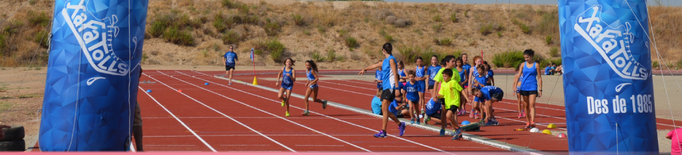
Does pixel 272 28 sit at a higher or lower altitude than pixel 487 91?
higher

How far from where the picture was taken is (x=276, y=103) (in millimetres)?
16297

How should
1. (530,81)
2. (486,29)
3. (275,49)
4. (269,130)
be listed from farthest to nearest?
(486,29) < (275,49) < (269,130) < (530,81)

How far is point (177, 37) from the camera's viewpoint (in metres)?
51.1

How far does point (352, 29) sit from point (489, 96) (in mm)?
48092

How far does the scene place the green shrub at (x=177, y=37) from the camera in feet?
167

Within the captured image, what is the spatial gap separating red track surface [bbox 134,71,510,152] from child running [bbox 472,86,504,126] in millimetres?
1425

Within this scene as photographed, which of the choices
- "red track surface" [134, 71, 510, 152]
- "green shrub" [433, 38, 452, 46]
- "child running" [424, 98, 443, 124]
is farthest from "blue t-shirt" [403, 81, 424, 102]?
"green shrub" [433, 38, 452, 46]

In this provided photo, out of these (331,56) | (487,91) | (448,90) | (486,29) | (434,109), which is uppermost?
(486,29)

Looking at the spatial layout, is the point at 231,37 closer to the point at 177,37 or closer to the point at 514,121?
the point at 177,37

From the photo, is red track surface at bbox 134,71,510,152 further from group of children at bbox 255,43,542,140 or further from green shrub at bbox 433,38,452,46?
green shrub at bbox 433,38,452,46

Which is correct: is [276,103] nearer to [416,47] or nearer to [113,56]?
[113,56]

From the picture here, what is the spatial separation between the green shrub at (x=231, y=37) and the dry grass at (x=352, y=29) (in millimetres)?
83

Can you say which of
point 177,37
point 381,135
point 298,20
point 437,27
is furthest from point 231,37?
point 381,135

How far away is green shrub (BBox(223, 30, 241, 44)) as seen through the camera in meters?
52.1
